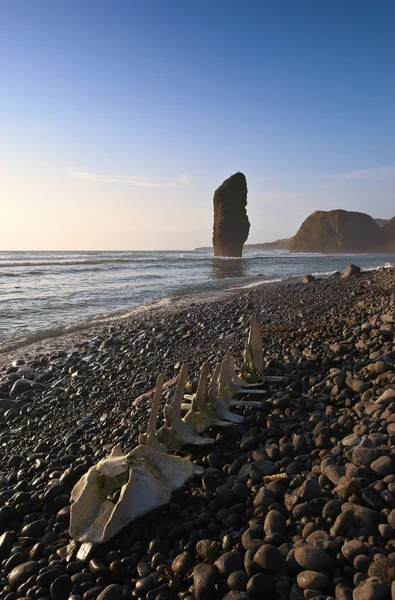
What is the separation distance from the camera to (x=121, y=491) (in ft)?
7.47

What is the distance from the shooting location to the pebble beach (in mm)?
1830

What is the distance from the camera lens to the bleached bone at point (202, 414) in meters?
3.29

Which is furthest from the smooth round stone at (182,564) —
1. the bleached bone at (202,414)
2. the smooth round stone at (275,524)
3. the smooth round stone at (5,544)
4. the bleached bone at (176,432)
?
the bleached bone at (202,414)

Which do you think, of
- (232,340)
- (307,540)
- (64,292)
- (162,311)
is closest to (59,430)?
(307,540)

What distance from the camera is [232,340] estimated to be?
702cm

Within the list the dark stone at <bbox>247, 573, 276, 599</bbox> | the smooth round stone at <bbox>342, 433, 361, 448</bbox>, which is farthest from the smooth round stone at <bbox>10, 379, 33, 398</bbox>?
the dark stone at <bbox>247, 573, 276, 599</bbox>

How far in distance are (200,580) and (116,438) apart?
1.98m

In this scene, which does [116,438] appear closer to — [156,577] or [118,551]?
[118,551]

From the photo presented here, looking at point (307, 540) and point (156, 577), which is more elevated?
point (307, 540)

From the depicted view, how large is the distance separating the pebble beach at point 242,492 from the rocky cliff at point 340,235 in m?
112

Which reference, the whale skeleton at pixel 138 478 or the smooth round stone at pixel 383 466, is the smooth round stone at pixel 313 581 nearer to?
the smooth round stone at pixel 383 466

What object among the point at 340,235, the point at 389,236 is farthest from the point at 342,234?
the point at 389,236

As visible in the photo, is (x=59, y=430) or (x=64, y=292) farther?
(x=64, y=292)

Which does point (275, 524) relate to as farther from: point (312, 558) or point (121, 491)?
point (121, 491)
